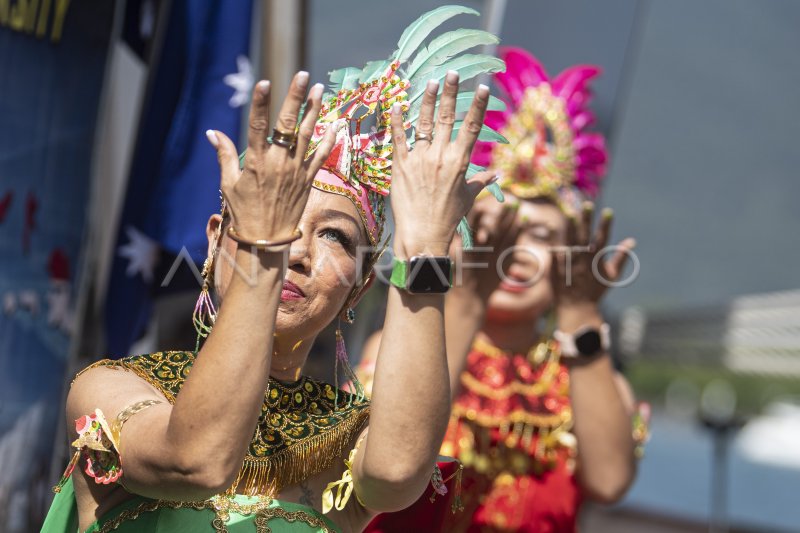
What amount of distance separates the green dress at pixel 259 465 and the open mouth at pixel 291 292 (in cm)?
22

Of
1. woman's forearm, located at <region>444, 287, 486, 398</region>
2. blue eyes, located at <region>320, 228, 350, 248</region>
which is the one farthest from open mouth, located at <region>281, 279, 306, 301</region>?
woman's forearm, located at <region>444, 287, 486, 398</region>

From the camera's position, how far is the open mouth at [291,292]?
1709mm

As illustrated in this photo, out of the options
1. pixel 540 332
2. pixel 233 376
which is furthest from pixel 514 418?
pixel 233 376

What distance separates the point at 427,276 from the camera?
154cm

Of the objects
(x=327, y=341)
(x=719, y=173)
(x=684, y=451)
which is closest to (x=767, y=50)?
(x=719, y=173)

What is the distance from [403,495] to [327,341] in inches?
111

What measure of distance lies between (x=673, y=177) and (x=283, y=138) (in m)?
13.1

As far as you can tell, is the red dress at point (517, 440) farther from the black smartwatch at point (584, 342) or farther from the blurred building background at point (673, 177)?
the blurred building background at point (673, 177)

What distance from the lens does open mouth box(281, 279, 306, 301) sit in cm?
171

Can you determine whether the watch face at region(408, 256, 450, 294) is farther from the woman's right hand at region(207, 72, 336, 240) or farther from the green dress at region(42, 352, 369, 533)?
the green dress at region(42, 352, 369, 533)

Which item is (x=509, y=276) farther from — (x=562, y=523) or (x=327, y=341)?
(x=327, y=341)

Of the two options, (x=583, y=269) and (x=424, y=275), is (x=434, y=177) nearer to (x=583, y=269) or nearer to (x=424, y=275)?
(x=424, y=275)

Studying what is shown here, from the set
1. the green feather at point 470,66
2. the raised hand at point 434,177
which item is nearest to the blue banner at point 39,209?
the green feather at point 470,66

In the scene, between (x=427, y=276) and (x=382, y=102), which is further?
(x=382, y=102)
